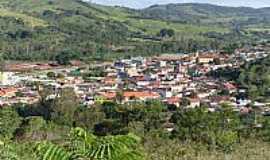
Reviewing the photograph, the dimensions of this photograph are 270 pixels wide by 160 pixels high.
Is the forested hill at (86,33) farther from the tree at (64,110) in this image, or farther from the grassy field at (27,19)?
the tree at (64,110)

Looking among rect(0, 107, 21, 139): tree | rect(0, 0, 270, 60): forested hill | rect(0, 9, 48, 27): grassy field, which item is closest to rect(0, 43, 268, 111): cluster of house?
rect(0, 0, 270, 60): forested hill

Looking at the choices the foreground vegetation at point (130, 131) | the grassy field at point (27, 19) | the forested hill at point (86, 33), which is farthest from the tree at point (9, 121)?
the grassy field at point (27, 19)

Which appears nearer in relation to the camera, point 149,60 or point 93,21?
point 149,60

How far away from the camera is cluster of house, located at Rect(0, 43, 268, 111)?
41250 mm

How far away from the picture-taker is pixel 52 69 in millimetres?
62781

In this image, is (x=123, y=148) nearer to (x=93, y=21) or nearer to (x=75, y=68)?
(x=75, y=68)

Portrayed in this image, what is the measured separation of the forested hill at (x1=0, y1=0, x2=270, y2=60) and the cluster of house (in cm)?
559

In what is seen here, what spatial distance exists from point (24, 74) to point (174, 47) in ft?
85.8

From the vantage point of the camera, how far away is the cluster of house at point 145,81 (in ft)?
135

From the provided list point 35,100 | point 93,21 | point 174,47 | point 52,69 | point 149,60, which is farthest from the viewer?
point 93,21

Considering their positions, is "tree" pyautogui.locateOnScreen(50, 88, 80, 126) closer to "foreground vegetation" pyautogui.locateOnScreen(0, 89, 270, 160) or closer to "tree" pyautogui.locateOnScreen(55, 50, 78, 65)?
"foreground vegetation" pyautogui.locateOnScreen(0, 89, 270, 160)

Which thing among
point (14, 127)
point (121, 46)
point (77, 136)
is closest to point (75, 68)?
point (121, 46)

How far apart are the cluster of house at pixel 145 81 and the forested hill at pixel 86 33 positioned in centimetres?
559

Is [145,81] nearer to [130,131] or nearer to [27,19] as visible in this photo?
[130,131]
